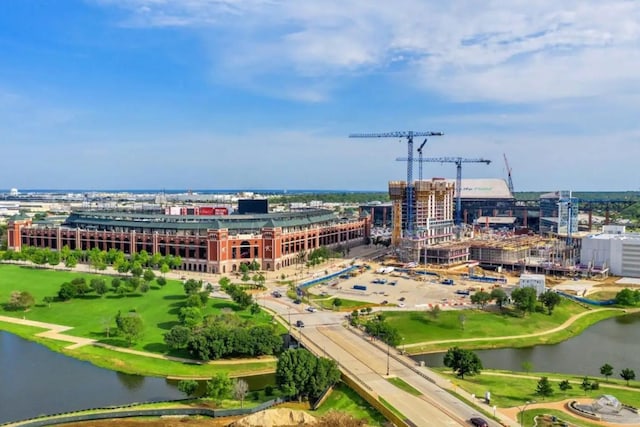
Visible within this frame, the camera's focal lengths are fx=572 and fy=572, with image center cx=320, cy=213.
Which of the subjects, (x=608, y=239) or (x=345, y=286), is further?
(x=608, y=239)

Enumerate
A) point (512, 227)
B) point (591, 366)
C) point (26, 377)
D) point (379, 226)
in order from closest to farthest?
point (26, 377) < point (591, 366) < point (512, 227) < point (379, 226)

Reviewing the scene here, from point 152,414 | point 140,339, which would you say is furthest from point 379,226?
point 152,414

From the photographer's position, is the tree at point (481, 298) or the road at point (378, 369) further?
the tree at point (481, 298)

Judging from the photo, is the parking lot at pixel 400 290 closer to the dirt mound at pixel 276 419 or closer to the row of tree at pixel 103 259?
the row of tree at pixel 103 259

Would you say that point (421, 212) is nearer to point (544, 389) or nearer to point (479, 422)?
point (544, 389)

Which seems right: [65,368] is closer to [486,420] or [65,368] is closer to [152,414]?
[152,414]

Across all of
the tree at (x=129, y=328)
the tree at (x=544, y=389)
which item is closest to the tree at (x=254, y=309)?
the tree at (x=129, y=328)

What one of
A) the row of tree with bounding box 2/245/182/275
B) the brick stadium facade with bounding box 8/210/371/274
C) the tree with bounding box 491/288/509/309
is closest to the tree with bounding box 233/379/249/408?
the tree with bounding box 491/288/509/309
